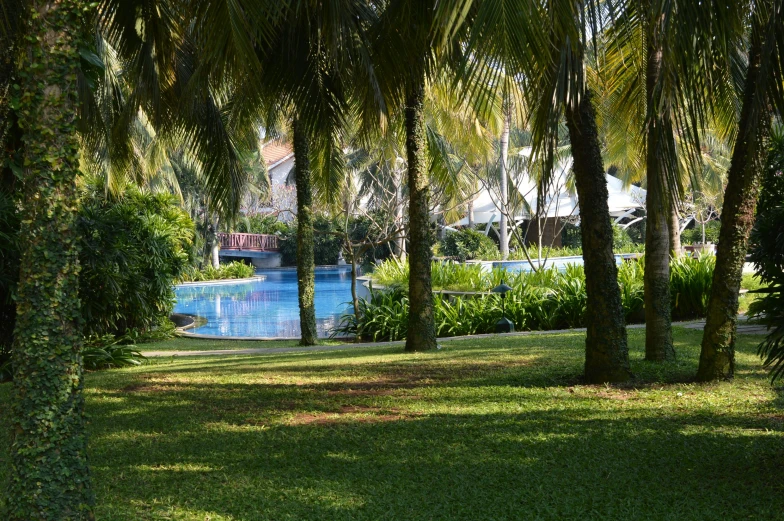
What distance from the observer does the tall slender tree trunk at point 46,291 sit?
3.09 meters

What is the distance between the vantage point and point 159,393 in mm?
7094

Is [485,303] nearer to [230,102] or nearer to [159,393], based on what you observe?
[230,102]

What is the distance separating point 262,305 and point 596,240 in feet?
64.3

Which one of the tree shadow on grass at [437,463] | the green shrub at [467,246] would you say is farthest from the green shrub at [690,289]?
the green shrub at [467,246]

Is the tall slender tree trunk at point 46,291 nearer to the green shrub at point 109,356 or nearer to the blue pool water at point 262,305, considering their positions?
the green shrub at point 109,356

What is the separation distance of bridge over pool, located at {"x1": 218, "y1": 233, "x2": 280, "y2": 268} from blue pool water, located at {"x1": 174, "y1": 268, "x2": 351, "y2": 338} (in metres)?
3.40

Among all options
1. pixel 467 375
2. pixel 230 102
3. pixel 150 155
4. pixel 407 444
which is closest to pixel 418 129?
pixel 467 375

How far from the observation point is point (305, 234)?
1293cm

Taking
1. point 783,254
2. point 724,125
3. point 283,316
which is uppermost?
point 724,125

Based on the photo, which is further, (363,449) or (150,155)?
(150,155)

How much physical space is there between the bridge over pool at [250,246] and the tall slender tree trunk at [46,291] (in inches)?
1474

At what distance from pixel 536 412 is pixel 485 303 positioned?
809 cm

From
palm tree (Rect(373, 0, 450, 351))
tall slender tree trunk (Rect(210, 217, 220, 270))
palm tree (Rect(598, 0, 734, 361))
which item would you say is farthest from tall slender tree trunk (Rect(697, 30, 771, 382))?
tall slender tree trunk (Rect(210, 217, 220, 270))

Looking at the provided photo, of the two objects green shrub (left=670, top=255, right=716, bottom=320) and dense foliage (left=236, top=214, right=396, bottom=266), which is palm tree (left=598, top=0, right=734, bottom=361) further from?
dense foliage (left=236, top=214, right=396, bottom=266)
